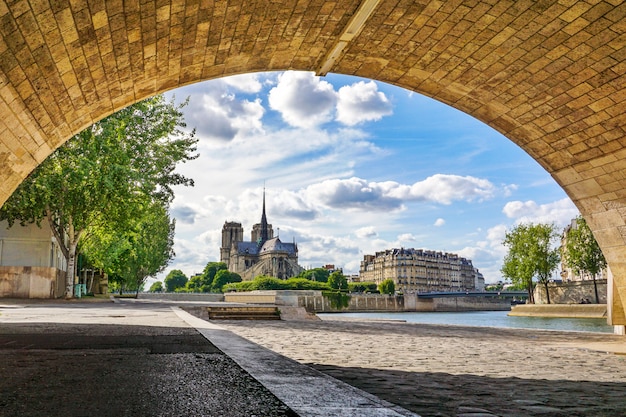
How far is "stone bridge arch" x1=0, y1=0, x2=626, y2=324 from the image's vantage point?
7.00 metres

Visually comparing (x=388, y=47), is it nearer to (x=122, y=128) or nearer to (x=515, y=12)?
(x=515, y=12)

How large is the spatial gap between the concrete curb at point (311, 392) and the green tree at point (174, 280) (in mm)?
168918

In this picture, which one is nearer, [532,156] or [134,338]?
[134,338]

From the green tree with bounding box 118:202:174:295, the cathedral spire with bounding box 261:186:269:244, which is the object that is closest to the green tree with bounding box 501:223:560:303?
the green tree with bounding box 118:202:174:295

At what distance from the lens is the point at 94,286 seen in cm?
6656

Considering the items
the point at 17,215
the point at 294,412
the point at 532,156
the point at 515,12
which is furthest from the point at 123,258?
the point at 294,412

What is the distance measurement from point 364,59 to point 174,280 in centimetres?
16797

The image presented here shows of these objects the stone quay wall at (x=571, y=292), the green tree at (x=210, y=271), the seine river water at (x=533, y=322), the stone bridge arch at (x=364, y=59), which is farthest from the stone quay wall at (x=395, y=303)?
the green tree at (x=210, y=271)

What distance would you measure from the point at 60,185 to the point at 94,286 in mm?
43015

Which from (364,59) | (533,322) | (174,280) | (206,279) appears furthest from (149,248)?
(174,280)

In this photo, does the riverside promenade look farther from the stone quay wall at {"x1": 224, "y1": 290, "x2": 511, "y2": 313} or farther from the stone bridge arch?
the stone quay wall at {"x1": 224, "y1": 290, "x2": 511, "y2": 313}

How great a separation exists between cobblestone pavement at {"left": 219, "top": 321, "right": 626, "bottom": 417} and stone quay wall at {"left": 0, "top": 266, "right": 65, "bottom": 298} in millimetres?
28993

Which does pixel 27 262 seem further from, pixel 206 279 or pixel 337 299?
pixel 206 279

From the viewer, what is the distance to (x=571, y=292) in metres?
70.8
